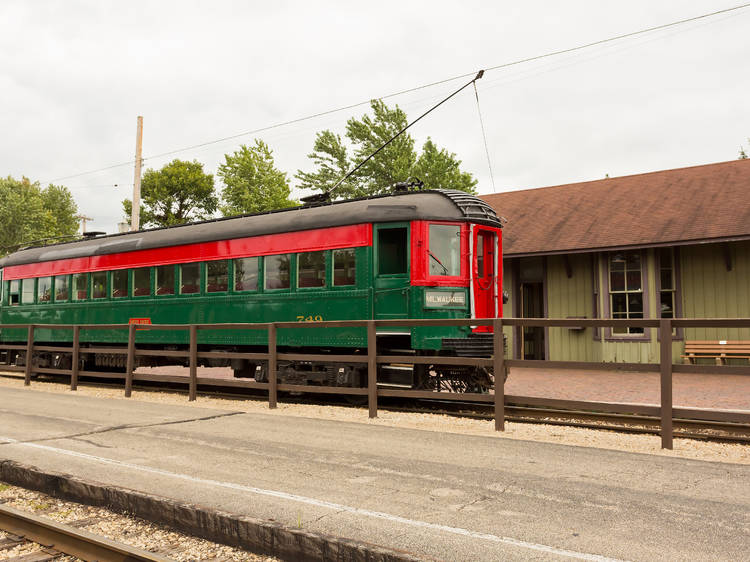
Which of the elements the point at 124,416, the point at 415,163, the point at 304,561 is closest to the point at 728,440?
the point at 304,561

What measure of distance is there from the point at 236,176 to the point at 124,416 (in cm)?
3599

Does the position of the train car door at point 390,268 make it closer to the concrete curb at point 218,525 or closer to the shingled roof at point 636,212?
the concrete curb at point 218,525

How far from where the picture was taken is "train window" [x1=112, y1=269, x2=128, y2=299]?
46.6ft

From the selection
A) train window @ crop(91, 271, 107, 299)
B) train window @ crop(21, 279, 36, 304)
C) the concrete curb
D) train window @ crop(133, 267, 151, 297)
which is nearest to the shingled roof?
train window @ crop(133, 267, 151, 297)

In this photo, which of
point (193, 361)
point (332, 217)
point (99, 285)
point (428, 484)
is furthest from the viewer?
point (99, 285)

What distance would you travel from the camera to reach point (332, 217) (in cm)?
1059

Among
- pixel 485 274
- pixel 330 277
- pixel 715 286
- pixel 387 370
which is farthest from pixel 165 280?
pixel 715 286

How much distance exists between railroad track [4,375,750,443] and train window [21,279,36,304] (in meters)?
8.68

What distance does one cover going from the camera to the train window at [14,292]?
56.7 ft

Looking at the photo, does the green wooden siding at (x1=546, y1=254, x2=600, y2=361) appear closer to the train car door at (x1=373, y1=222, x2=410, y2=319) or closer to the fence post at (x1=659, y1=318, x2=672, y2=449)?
the train car door at (x1=373, y1=222, x2=410, y2=319)

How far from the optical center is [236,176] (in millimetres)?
43031

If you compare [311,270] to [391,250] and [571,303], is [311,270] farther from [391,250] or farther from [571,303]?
[571,303]

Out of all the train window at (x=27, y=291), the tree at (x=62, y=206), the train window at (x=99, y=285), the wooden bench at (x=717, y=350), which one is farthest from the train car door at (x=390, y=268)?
the tree at (x=62, y=206)

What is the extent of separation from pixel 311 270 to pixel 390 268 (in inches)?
58.6
